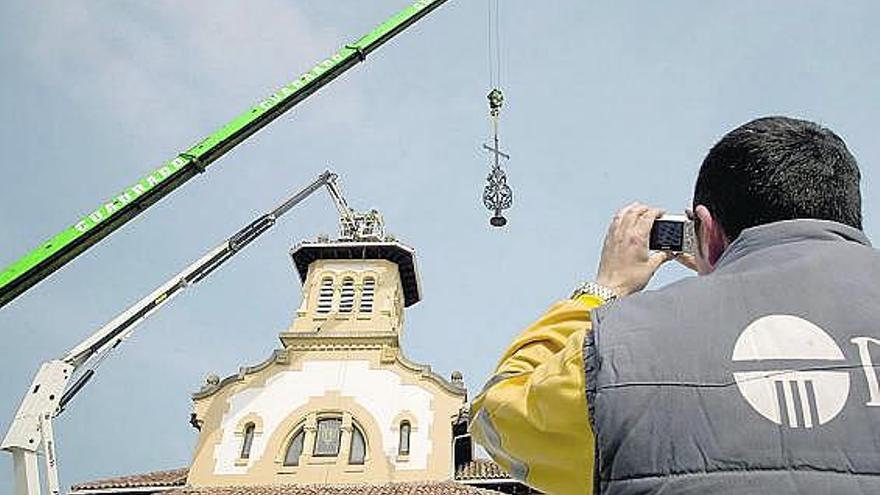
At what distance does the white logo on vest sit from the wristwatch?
2.00 ft

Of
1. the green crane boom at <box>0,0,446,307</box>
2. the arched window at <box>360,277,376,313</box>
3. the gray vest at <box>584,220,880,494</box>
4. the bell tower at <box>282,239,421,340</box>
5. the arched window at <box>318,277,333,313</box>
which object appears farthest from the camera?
the arched window at <box>318,277,333,313</box>

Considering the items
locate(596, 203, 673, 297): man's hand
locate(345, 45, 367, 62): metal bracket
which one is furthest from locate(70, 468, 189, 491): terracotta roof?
locate(596, 203, 673, 297): man's hand

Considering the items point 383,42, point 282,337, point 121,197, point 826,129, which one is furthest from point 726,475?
point 282,337

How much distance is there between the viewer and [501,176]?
70.4 feet

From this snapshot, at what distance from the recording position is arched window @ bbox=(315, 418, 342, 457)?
68.7 ft

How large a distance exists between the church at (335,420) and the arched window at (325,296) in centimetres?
3

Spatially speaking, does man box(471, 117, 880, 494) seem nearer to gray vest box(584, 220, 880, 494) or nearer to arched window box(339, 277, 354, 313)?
gray vest box(584, 220, 880, 494)

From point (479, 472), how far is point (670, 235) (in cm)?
1888

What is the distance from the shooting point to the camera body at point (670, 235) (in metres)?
2.59

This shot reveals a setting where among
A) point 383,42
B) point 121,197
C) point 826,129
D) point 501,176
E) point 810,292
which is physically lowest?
point 810,292

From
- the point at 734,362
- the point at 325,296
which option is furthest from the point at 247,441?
the point at 734,362

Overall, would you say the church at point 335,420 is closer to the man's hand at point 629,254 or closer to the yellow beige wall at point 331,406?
the yellow beige wall at point 331,406

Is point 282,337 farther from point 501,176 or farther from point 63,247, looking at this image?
point 63,247

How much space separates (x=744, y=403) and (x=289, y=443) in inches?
805
